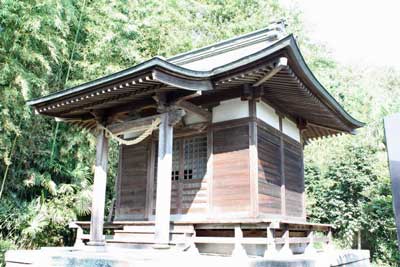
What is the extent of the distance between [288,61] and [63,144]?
7180 mm

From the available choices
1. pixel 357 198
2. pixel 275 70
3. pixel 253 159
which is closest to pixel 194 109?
pixel 253 159

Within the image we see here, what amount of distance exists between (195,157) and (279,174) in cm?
157

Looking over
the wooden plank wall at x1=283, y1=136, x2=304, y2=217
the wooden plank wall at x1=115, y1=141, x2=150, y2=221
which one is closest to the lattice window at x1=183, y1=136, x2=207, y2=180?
the wooden plank wall at x1=115, y1=141, x2=150, y2=221

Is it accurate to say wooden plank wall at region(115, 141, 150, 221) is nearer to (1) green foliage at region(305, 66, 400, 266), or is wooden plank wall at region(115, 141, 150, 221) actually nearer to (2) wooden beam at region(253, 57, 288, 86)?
(2) wooden beam at region(253, 57, 288, 86)

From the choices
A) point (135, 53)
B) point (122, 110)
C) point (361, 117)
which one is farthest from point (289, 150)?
point (361, 117)

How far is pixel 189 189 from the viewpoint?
6.31 meters

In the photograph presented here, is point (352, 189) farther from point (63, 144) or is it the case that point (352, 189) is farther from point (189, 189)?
point (63, 144)

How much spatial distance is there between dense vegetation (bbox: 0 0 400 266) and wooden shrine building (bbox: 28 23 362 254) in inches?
80.5

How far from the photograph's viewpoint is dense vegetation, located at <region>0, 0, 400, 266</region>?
25.8 feet

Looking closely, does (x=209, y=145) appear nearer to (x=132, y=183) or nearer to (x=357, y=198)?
(x=132, y=183)

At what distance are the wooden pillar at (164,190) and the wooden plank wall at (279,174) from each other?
1.50 metres

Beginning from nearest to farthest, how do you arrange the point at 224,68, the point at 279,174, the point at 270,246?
the point at 270,246
the point at 224,68
the point at 279,174

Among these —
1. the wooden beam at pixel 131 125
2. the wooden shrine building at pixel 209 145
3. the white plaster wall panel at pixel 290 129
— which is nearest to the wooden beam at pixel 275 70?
the wooden shrine building at pixel 209 145

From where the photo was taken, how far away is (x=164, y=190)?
17.1ft
